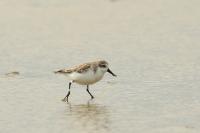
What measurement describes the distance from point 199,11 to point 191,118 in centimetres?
1018

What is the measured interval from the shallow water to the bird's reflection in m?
0.02

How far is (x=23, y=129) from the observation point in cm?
1203

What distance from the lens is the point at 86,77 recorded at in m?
14.6

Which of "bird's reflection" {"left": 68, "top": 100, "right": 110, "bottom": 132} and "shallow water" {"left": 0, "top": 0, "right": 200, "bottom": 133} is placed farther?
"shallow water" {"left": 0, "top": 0, "right": 200, "bottom": 133}

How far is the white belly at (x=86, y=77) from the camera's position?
14.6 metres

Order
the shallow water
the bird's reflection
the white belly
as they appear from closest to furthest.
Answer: the bird's reflection < the shallow water < the white belly

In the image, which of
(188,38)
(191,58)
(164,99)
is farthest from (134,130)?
(188,38)

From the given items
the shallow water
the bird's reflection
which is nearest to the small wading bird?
the shallow water

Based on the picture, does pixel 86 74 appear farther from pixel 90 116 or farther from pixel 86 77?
pixel 90 116

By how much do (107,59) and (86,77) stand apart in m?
3.47

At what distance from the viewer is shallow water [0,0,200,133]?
1270cm

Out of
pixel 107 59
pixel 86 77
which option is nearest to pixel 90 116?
pixel 86 77

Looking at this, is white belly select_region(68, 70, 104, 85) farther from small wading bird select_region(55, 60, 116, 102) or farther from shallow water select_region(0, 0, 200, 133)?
shallow water select_region(0, 0, 200, 133)

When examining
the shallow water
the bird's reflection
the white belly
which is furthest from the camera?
the white belly
